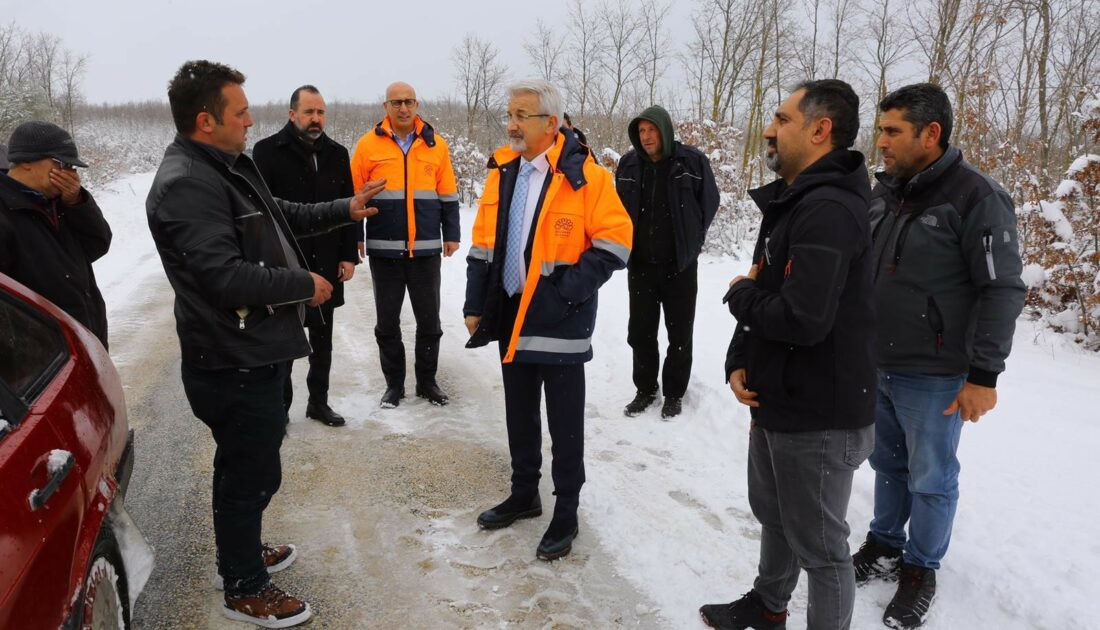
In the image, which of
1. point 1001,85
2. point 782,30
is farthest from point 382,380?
point 782,30

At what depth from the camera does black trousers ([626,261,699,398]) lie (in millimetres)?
4812

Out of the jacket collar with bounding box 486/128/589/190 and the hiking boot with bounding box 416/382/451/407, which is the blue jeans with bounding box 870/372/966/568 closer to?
the jacket collar with bounding box 486/128/589/190

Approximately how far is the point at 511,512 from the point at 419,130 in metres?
2.84

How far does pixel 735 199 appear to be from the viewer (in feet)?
→ 42.0

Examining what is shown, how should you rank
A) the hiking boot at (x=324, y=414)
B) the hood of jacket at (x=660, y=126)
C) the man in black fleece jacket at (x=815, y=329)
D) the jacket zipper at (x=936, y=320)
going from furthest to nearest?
the hiking boot at (x=324, y=414) → the hood of jacket at (x=660, y=126) → the jacket zipper at (x=936, y=320) → the man in black fleece jacket at (x=815, y=329)

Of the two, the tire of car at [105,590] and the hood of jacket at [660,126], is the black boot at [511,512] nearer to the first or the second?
the tire of car at [105,590]

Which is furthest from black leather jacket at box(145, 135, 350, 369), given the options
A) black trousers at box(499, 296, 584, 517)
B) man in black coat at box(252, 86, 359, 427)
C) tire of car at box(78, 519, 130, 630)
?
man in black coat at box(252, 86, 359, 427)

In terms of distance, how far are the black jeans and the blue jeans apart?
2.50 m

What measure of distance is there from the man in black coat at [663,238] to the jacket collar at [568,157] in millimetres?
1422

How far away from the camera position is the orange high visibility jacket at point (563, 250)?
3.01 meters

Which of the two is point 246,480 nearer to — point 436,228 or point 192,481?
point 192,481

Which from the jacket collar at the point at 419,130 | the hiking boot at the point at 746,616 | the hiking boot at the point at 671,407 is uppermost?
Answer: the jacket collar at the point at 419,130

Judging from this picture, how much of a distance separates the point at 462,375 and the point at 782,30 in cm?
2057

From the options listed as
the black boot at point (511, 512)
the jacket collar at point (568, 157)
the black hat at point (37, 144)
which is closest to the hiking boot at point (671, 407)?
the black boot at point (511, 512)
